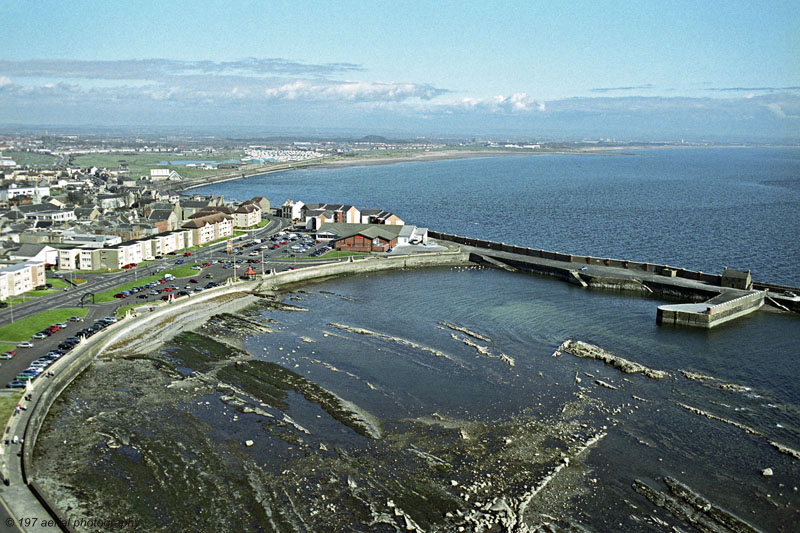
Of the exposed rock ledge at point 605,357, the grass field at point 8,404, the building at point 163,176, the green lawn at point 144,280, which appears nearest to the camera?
the grass field at point 8,404

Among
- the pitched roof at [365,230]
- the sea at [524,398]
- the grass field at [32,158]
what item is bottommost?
the sea at [524,398]

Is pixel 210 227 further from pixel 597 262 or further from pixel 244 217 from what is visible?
pixel 597 262

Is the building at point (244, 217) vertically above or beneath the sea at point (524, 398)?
above

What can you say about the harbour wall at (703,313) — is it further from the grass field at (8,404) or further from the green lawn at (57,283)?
the green lawn at (57,283)

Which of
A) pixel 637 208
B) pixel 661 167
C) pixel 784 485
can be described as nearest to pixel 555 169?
pixel 661 167

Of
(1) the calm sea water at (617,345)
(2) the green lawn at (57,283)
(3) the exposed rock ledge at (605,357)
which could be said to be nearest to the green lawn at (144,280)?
(2) the green lawn at (57,283)

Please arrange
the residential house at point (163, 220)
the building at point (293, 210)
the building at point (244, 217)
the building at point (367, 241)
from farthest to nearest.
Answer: the building at point (293, 210) < the building at point (244, 217) < the residential house at point (163, 220) < the building at point (367, 241)
